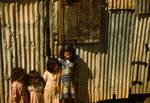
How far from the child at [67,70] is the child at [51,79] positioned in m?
0.12

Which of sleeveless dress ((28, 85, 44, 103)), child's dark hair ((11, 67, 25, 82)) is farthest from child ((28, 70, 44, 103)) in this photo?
child's dark hair ((11, 67, 25, 82))

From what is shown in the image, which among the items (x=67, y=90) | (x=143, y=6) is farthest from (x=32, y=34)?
(x=143, y=6)

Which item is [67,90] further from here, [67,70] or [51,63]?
[51,63]

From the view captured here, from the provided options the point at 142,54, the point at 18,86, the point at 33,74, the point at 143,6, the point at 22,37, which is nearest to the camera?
the point at 22,37

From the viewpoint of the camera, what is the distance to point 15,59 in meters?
7.46

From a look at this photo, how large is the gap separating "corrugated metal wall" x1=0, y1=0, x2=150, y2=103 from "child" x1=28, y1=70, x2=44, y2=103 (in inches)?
5.6

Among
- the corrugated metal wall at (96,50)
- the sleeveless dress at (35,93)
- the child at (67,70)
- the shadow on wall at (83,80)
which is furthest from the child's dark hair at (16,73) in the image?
the shadow on wall at (83,80)

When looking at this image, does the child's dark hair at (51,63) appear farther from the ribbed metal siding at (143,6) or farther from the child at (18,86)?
the ribbed metal siding at (143,6)

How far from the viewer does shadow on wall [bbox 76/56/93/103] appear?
7.88m

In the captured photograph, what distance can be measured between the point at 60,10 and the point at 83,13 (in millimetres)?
453

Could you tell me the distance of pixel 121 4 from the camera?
7652 mm

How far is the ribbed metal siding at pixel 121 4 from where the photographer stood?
7590 mm

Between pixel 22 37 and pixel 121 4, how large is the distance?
200 cm

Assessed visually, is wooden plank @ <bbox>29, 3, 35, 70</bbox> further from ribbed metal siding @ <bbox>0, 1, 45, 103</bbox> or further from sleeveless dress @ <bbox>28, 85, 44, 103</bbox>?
sleeveless dress @ <bbox>28, 85, 44, 103</bbox>
